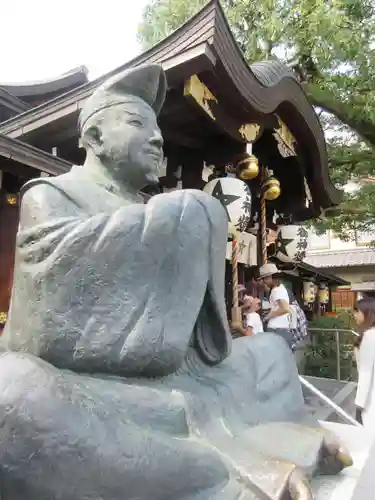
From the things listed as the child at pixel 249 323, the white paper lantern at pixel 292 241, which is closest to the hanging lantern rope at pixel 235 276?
the child at pixel 249 323

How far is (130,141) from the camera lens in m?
2.31

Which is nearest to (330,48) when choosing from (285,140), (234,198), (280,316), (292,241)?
(285,140)

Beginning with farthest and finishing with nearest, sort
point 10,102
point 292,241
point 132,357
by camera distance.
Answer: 1. point 292,241
2. point 10,102
3. point 132,357

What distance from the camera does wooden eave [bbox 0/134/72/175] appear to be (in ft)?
12.4

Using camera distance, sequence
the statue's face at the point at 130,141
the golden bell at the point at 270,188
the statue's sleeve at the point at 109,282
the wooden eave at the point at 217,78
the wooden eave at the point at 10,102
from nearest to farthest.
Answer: the statue's sleeve at the point at 109,282 < the statue's face at the point at 130,141 < the wooden eave at the point at 217,78 < the wooden eave at the point at 10,102 < the golden bell at the point at 270,188

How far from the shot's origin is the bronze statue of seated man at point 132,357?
4.96ft

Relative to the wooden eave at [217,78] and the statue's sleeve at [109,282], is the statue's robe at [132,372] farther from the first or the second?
the wooden eave at [217,78]

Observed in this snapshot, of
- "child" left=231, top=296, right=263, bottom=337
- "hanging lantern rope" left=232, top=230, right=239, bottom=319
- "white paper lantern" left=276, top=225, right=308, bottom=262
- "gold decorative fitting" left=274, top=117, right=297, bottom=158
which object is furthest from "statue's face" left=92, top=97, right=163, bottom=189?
"white paper lantern" left=276, top=225, right=308, bottom=262

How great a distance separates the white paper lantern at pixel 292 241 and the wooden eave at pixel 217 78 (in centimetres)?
178

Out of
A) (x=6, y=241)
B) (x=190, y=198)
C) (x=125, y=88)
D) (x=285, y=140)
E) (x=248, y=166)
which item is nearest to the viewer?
(x=190, y=198)

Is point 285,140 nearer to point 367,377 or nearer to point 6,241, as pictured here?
point 367,377

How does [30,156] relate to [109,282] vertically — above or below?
above

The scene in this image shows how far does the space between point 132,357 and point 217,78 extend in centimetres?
364

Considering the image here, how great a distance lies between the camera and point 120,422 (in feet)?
5.33
